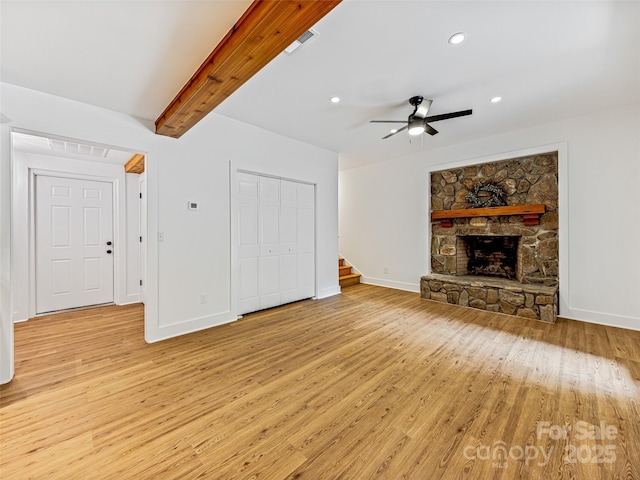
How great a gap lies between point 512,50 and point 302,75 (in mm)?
1767

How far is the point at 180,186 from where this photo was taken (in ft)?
10.1

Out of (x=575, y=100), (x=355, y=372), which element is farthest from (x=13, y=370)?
(x=575, y=100)

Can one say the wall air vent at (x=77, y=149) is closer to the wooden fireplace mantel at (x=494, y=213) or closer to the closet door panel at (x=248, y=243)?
the closet door panel at (x=248, y=243)

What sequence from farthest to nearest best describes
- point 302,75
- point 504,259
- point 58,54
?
point 504,259, point 302,75, point 58,54

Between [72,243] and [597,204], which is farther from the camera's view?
[72,243]

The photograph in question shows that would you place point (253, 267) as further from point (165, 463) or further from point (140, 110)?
point (165, 463)

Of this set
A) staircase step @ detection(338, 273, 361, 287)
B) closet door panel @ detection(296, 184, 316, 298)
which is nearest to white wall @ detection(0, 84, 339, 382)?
closet door panel @ detection(296, 184, 316, 298)

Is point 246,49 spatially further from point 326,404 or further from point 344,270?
point 344,270

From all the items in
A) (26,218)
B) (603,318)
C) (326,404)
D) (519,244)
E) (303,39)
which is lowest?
(326,404)

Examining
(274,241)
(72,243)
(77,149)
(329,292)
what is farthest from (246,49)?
(72,243)

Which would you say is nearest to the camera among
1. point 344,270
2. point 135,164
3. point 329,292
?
point 135,164

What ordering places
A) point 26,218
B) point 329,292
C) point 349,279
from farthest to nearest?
point 349,279
point 329,292
point 26,218

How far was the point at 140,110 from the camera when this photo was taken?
2.79 m

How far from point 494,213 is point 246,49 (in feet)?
13.6
